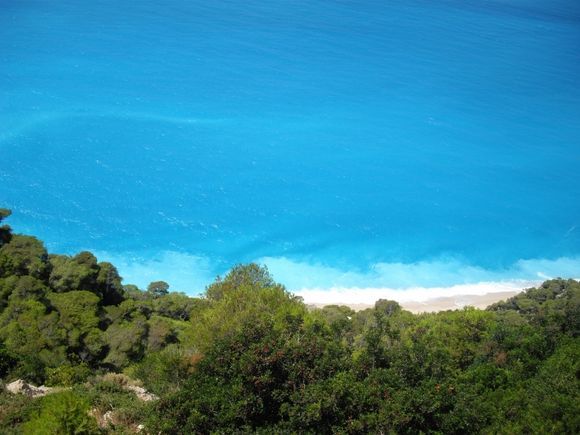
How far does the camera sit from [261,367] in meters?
14.3

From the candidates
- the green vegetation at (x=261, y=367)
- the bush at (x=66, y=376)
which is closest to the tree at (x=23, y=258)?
the green vegetation at (x=261, y=367)

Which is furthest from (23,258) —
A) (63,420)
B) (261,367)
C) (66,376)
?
(261,367)

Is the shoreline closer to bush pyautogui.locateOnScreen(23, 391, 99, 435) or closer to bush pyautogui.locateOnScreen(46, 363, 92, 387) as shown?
bush pyautogui.locateOnScreen(46, 363, 92, 387)

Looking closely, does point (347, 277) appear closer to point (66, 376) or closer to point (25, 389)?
point (66, 376)

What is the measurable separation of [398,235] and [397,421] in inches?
1167

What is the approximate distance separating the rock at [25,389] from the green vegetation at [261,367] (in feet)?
1.81

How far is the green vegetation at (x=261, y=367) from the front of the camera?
13.7 m

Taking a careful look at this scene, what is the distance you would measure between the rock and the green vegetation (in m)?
0.55

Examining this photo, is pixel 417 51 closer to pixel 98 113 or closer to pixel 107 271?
pixel 98 113

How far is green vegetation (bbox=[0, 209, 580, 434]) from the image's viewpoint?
13742 mm

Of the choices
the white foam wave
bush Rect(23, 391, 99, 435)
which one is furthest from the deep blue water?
bush Rect(23, 391, 99, 435)

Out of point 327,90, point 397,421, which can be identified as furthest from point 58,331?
point 327,90

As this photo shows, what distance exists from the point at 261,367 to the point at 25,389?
678 cm

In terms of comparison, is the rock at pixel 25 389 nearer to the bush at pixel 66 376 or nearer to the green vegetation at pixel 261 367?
the green vegetation at pixel 261 367
